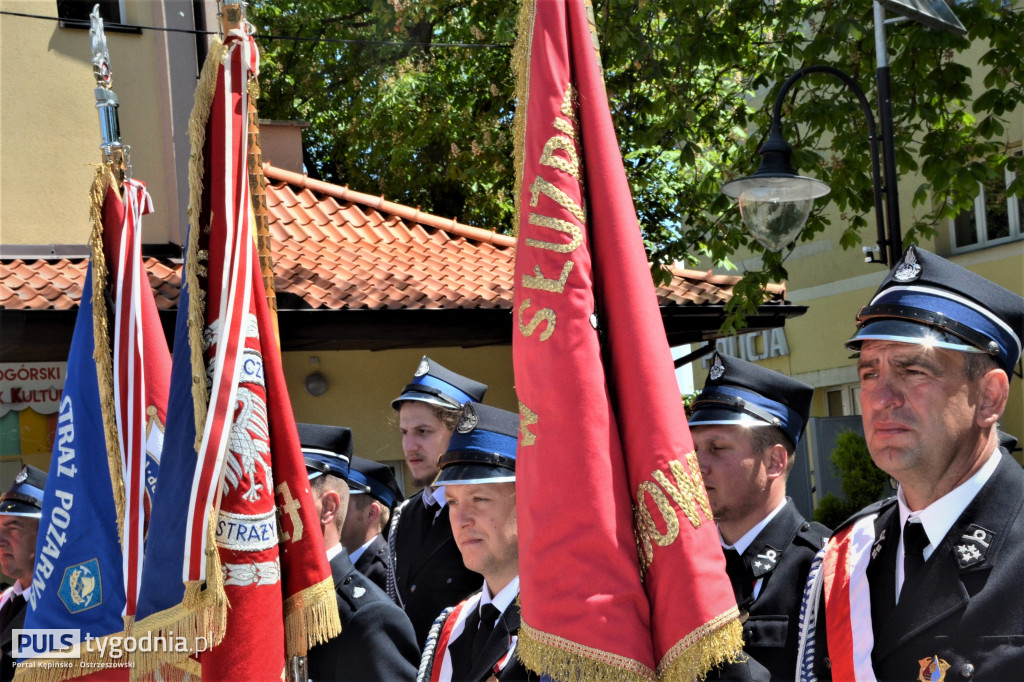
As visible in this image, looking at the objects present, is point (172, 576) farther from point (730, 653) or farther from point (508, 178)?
point (508, 178)

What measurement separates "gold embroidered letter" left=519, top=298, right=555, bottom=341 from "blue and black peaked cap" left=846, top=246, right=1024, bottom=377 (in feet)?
2.44

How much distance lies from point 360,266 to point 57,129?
2829 mm

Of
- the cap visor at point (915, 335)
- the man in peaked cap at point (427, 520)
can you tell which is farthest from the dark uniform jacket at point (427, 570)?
the cap visor at point (915, 335)

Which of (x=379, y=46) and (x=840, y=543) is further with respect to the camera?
(x=379, y=46)

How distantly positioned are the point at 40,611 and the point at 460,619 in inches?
73.1

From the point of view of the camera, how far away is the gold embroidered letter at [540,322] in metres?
2.42

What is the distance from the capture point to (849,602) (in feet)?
8.41

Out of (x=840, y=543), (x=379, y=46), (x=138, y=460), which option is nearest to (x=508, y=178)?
(x=379, y=46)

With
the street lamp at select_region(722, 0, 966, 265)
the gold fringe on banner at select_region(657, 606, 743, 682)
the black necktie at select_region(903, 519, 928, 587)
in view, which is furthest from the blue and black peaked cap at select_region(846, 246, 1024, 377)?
the street lamp at select_region(722, 0, 966, 265)

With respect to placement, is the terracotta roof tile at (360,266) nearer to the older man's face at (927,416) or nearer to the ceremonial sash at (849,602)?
the ceremonial sash at (849,602)

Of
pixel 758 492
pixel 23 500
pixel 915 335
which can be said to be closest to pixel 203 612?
pixel 758 492

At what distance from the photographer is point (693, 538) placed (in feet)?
7.46

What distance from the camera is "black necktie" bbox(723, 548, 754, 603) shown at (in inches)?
139

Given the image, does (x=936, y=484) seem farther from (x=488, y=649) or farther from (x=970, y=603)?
(x=488, y=649)
